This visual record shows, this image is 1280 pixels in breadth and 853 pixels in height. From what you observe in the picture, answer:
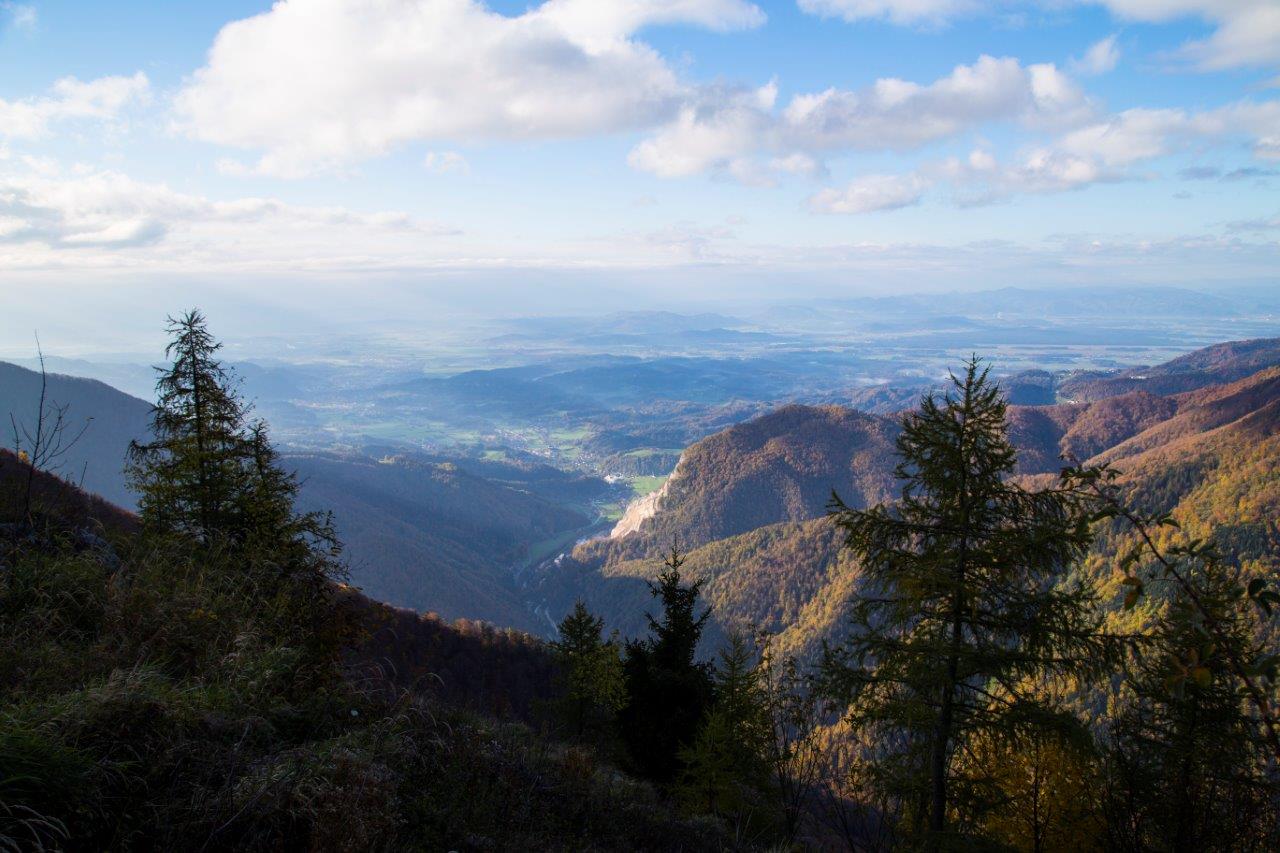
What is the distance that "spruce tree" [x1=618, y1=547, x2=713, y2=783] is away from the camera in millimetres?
16547

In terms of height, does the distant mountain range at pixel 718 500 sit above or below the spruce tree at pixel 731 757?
below

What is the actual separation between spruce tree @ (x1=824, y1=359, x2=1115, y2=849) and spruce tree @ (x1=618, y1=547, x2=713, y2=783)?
8.14 metres

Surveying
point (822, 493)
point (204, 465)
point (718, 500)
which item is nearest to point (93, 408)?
point (718, 500)

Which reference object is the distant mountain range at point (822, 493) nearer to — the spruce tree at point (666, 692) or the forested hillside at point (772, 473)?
the forested hillside at point (772, 473)

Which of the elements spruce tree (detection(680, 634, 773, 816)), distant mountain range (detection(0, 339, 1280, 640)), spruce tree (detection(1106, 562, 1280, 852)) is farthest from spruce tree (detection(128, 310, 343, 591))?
distant mountain range (detection(0, 339, 1280, 640))

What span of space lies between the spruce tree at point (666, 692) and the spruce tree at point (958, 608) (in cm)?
814

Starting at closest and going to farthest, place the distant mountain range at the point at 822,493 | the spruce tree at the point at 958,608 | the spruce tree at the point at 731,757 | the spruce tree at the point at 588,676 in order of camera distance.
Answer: the spruce tree at the point at 958,608 < the spruce tree at the point at 731,757 < the spruce tree at the point at 588,676 < the distant mountain range at the point at 822,493

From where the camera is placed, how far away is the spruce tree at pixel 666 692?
54.3 ft

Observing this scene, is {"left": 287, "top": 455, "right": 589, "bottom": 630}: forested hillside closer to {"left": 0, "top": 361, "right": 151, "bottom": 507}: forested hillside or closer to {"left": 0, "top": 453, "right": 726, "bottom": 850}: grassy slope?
{"left": 0, "top": 361, "right": 151, "bottom": 507}: forested hillside

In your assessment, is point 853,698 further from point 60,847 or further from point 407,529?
point 407,529

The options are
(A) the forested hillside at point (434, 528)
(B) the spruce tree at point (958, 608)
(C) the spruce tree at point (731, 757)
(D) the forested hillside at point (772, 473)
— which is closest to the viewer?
(B) the spruce tree at point (958, 608)

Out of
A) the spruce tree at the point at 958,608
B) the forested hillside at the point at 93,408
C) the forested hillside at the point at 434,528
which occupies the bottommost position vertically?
the forested hillside at the point at 434,528

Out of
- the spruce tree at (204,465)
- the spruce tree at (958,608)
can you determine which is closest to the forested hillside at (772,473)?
the spruce tree at (204,465)

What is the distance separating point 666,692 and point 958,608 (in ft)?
35.2
